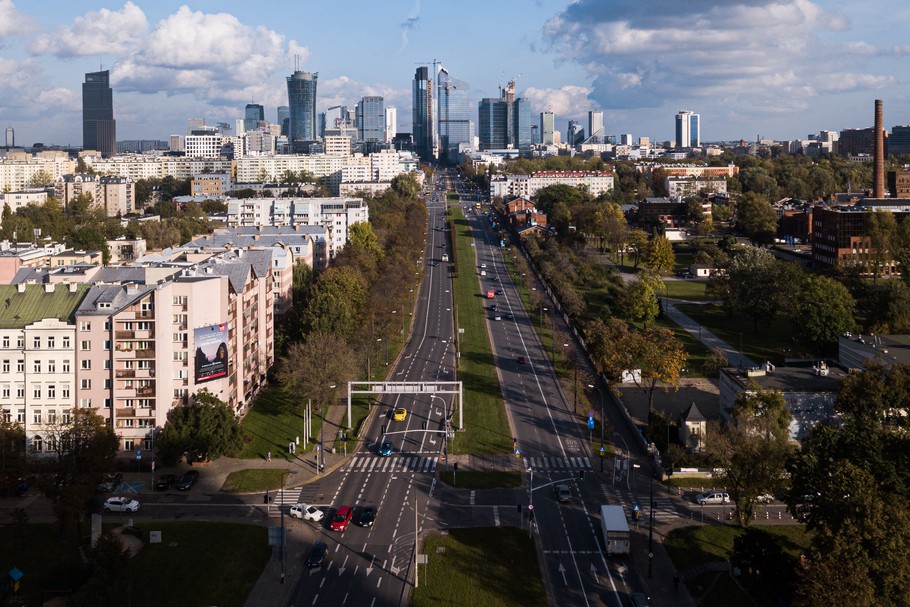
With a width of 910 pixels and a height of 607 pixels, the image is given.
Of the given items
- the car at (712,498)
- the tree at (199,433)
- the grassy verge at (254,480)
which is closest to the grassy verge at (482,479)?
the grassy verge at (254,480)

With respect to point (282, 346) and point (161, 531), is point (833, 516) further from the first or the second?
point (282, 346)

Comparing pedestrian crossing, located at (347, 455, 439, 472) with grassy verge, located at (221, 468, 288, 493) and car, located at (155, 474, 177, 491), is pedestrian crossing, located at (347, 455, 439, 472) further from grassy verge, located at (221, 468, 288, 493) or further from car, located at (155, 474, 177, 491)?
car, located at (155, 474, 177, 491)

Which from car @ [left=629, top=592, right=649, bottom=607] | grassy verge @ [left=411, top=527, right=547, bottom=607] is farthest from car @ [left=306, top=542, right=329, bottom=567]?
car @ [left=629, top=592, right=649, bottom=607]

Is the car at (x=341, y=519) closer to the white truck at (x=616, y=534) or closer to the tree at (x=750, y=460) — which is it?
the white truck at (x=616, y=534)

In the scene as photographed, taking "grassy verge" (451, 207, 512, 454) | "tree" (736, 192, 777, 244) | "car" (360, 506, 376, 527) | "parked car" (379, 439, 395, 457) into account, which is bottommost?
"car" (360, 506, 376, 527)

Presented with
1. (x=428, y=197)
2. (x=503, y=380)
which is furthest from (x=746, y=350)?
(x=428, y=197)

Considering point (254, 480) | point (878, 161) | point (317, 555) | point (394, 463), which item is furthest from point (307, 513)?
point (878, 161)
